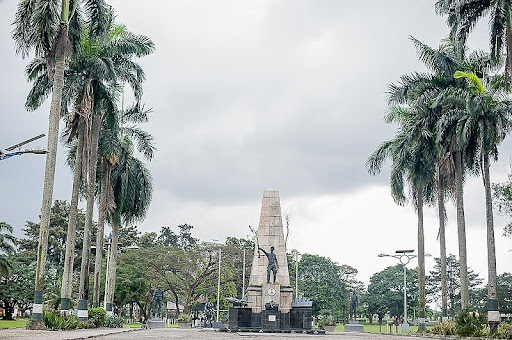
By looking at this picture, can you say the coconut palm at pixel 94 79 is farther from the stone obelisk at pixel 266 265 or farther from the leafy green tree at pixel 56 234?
the leafy green tree at pixel 56 234

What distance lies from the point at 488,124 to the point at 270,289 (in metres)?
14.3

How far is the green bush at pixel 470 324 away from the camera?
22.4 meters

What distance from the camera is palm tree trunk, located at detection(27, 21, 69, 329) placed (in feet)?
68.1

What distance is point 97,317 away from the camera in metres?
27.9

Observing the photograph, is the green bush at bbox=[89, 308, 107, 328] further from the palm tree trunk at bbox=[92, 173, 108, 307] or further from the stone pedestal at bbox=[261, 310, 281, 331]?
the stone pedestal at bbox=[261, 310, 281, 331]

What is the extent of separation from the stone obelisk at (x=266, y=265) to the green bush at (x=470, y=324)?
11.4 meters

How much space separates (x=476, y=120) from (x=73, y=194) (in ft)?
57.3

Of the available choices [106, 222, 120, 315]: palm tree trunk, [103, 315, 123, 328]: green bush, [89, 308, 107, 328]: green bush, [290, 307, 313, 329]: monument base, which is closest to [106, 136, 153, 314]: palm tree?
[106, 222, 120, 315]: palm tree trunk

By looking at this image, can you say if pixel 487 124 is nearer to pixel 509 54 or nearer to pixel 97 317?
pixel 509 54

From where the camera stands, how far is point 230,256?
5525 centimetres

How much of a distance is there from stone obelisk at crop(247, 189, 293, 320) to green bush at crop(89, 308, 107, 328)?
27.7 feet

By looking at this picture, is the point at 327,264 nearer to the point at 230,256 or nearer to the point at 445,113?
the point at 230,256

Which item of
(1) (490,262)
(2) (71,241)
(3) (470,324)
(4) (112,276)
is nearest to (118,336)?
(2) (71,241)

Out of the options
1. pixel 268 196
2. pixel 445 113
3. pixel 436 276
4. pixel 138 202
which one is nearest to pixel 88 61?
pixel 138 202
